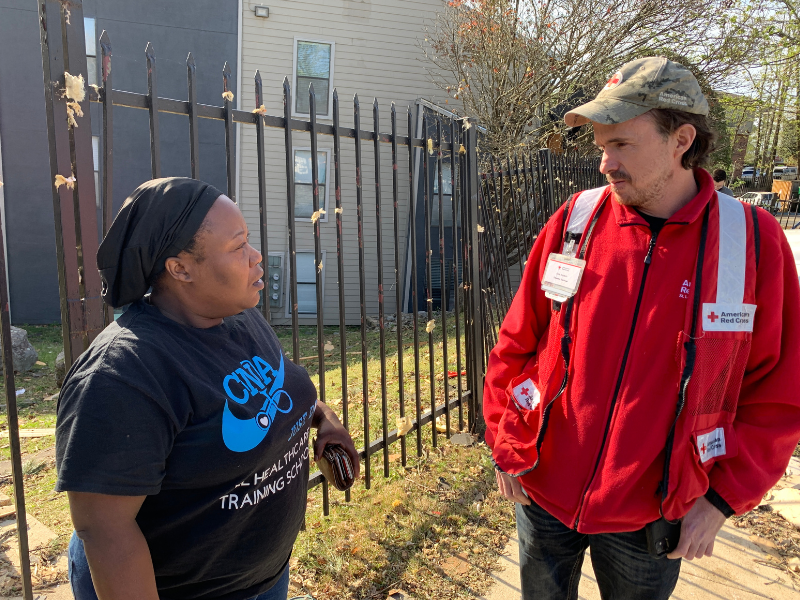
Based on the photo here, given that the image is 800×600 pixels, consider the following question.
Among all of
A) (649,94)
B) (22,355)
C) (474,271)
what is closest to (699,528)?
(649,94)

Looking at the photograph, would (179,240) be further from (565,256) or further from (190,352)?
(565,256)

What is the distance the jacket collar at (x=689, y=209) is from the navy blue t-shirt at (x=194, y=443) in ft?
3.93

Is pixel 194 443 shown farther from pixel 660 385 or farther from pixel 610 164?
pixel 610 164

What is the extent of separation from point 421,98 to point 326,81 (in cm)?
223

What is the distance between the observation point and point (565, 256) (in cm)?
195

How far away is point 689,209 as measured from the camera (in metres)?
1.79

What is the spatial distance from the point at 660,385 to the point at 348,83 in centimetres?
1269

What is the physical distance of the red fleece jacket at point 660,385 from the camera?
1.69 meters

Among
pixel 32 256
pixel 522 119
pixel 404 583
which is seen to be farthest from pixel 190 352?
pixel 32 256

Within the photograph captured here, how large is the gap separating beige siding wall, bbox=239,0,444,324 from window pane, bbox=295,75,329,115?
138mm

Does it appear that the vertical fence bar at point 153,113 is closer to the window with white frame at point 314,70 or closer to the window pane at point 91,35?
the window with white frame at point 314,70

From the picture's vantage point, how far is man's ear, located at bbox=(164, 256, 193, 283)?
1530 mm

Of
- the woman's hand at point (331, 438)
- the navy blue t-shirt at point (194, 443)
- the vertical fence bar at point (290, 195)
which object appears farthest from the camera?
the vertical fence bar at point (290, 195)

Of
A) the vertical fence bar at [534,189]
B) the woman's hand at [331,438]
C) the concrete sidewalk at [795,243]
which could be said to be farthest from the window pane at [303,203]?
the woman's hand at [331,438]
